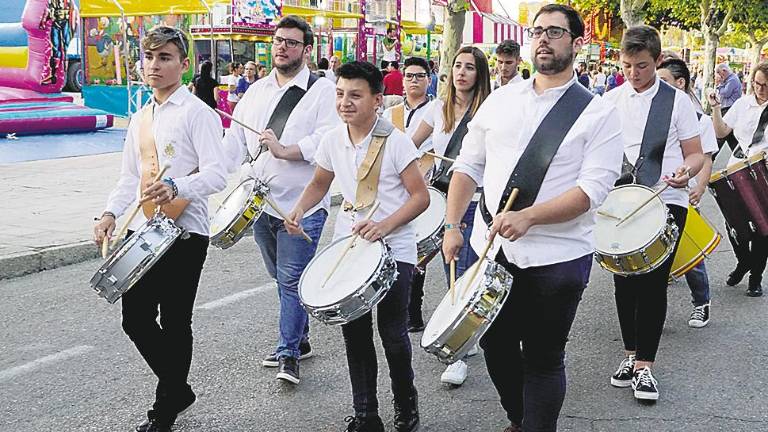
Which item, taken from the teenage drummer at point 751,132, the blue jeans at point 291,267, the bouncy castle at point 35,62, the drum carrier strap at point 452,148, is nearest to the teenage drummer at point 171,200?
the blue jeans at point 291,267

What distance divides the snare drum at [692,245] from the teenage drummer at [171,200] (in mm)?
2928

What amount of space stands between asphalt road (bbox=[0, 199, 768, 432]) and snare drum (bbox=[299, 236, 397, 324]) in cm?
84

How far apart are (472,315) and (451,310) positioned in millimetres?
153

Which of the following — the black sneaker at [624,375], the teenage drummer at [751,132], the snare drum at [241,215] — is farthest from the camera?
the teenage drummer at [751,132]

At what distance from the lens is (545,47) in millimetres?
3395

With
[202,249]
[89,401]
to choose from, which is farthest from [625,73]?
[89,401]

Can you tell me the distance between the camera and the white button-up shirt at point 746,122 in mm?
6996

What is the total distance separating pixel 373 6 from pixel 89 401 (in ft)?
76.6

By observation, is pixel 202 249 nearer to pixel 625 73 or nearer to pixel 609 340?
pixel 625 73

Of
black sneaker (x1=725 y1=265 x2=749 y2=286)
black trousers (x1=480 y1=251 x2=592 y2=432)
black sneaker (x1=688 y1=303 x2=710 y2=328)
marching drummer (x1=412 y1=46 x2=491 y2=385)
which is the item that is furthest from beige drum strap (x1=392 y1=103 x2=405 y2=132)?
black sneaker (x1=725 y1=265 x2=749 y2=286)

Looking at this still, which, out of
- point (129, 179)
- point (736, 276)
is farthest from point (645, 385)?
point (736, 276)

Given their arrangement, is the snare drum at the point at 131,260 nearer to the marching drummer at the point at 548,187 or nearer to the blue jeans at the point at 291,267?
the blue jeans at the point at 291,267

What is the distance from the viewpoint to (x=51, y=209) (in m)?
10.0

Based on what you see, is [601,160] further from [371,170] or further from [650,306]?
[650,306]
